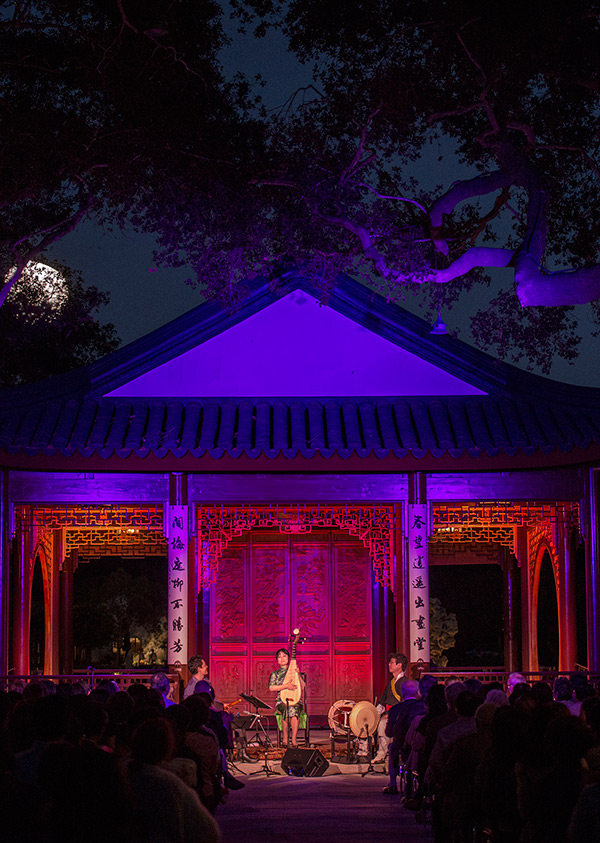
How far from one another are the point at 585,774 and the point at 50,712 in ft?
7.84

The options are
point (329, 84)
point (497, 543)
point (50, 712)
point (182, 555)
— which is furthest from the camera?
point (497, 543)

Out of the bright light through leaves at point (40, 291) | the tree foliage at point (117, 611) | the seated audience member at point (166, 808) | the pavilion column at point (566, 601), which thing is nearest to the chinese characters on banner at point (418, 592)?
the pavilion column at point (566, 601)

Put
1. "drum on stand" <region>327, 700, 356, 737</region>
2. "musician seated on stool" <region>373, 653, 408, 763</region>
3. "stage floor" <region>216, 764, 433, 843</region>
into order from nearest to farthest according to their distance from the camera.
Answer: "stage floor" <region>216, 764, 433, 843</region> → "musician seated on stool" <region>373, 653, 408, 763</region> → "drum on stand" <region>327, 700, 356, 737</region>

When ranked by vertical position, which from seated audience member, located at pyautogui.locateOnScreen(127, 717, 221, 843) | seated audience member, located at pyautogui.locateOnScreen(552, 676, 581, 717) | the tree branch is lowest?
seated audience member, located at pyautogui.locateOnScreen(552, 676, 581, 717)

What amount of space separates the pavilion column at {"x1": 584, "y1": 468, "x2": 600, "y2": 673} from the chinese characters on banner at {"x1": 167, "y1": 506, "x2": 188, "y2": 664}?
485 centimetres

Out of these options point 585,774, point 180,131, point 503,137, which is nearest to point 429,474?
point 503,137

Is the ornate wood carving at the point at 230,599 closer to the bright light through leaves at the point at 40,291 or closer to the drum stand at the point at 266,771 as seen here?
the drum stand at the point at 266,771

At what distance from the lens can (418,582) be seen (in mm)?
12703

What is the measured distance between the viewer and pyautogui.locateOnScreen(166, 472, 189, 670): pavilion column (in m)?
12.6

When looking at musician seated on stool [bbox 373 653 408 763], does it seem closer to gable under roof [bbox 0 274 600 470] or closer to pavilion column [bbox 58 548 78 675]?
gable under roof [bbox 0 274 600 470]

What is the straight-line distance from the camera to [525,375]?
13.5 meters

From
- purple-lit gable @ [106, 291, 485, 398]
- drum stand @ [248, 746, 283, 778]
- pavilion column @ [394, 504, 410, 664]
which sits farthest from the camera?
purple-lit gable @ [106, 291, 485, 398]

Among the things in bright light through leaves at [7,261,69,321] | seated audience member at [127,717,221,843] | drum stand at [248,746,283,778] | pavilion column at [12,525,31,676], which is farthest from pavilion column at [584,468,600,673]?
bright light through leaves at [7,261,69,321]

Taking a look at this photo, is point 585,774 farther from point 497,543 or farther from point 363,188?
point 497,543
